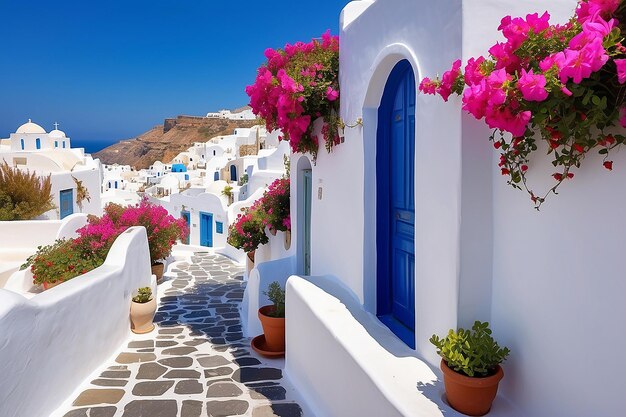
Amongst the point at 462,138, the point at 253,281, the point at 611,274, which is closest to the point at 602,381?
the point at 611,274

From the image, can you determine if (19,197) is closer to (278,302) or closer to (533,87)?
(278,302)

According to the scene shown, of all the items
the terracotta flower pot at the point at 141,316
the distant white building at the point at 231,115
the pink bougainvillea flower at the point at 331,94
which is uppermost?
the distant white building at the point at 231,115

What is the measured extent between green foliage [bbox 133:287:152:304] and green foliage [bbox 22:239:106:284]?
1.36 m

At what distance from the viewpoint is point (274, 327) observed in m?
6.23

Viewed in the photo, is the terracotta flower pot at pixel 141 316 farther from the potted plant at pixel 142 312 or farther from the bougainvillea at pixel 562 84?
the bougainvillea at pixel 562 84

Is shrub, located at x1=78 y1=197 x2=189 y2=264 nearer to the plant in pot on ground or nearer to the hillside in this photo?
the plant in pot on ground

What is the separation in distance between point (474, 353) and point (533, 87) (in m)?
1.56

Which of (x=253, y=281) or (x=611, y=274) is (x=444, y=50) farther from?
(x=253, y=281)

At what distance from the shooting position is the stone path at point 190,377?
482 centimetres

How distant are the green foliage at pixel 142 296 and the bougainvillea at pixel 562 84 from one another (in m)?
6.49

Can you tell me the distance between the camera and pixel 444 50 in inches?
127

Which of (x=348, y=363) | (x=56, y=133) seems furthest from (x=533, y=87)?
(x=56, y=133)

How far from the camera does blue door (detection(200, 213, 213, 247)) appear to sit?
22.8m

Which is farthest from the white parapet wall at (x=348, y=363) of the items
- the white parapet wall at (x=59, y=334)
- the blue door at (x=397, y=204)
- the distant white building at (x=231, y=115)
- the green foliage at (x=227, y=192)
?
the distant white building at (x=231, y=115)
